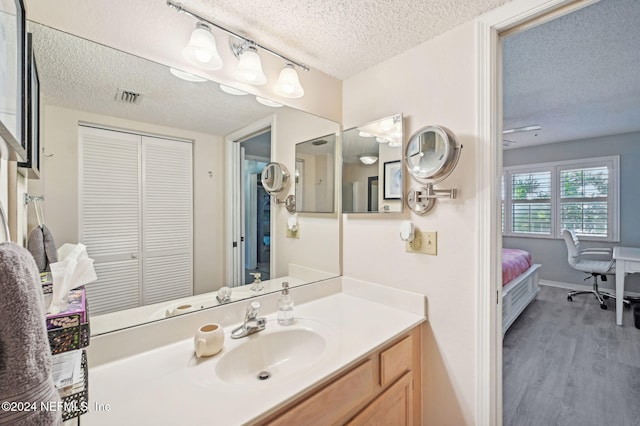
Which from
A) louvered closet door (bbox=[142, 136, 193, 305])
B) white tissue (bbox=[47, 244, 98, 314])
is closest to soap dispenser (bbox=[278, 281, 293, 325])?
louvered closet door (bbox=[142, 136, 193, 305])

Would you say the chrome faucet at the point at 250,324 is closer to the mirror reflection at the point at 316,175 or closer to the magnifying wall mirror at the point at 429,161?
the mirror reflection at the point at 316,175

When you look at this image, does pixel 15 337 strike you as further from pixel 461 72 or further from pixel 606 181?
pixel 606 181

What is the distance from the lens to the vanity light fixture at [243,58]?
3.69 feet

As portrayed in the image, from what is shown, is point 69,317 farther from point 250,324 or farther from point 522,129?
point 522,129

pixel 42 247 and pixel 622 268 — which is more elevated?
pixel 42 247

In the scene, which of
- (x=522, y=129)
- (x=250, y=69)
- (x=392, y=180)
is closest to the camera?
(x=250, y=69)

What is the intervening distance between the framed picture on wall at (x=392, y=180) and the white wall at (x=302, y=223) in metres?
0.38

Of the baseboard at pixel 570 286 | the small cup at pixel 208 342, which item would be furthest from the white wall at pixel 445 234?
the baseboard at pixel 570 286

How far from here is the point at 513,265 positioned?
3.20 meters

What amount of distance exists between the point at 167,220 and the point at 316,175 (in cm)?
89

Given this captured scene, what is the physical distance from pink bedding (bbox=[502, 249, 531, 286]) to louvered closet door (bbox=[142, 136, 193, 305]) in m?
3.05

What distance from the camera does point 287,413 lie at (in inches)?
32.0

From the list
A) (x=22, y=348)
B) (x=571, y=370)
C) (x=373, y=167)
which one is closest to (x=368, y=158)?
(x=373, y=167)

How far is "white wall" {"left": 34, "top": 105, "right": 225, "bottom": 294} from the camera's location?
3.10 feet
